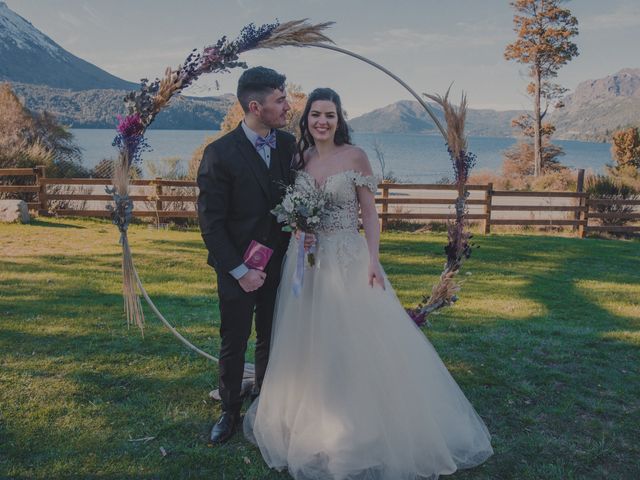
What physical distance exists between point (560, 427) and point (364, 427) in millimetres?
1677

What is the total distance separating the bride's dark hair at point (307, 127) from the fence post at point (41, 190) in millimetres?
11666

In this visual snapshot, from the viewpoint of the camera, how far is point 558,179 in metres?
20.3

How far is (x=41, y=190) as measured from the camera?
13.2m

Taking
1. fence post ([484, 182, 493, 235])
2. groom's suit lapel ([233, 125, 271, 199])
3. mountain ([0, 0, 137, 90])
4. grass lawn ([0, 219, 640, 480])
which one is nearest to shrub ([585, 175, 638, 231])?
fence post ([484, 182, 493, 235])

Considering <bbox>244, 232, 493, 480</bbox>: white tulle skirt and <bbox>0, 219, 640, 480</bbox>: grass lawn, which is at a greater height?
<bbox>244, 232, 493, 480</bbox>: white tulle skirt

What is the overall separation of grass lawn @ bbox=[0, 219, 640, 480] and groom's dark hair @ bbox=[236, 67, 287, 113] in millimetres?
2286

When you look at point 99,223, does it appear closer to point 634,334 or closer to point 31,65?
point 634,334

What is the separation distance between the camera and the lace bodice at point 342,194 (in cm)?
338

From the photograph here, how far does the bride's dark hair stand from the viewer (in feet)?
11.3

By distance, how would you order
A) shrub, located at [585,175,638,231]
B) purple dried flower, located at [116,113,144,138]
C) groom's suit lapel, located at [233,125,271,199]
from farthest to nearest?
shrub, located at [585,175,638,231] → purple dried flower, located at [116,113,144,138] → groom's suit lapel, located at [233,125,271,199]

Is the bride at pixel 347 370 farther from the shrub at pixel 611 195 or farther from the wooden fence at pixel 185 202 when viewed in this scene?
the shrub at pixel 611 195

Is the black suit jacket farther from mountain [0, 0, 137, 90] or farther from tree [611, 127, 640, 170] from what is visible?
mountain [0, 0, 137, 90]

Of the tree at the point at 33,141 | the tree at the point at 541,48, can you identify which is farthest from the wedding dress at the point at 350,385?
the tree at the point at 541,48

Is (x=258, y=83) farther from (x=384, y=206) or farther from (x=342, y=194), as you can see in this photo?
(x=384, y=206)
